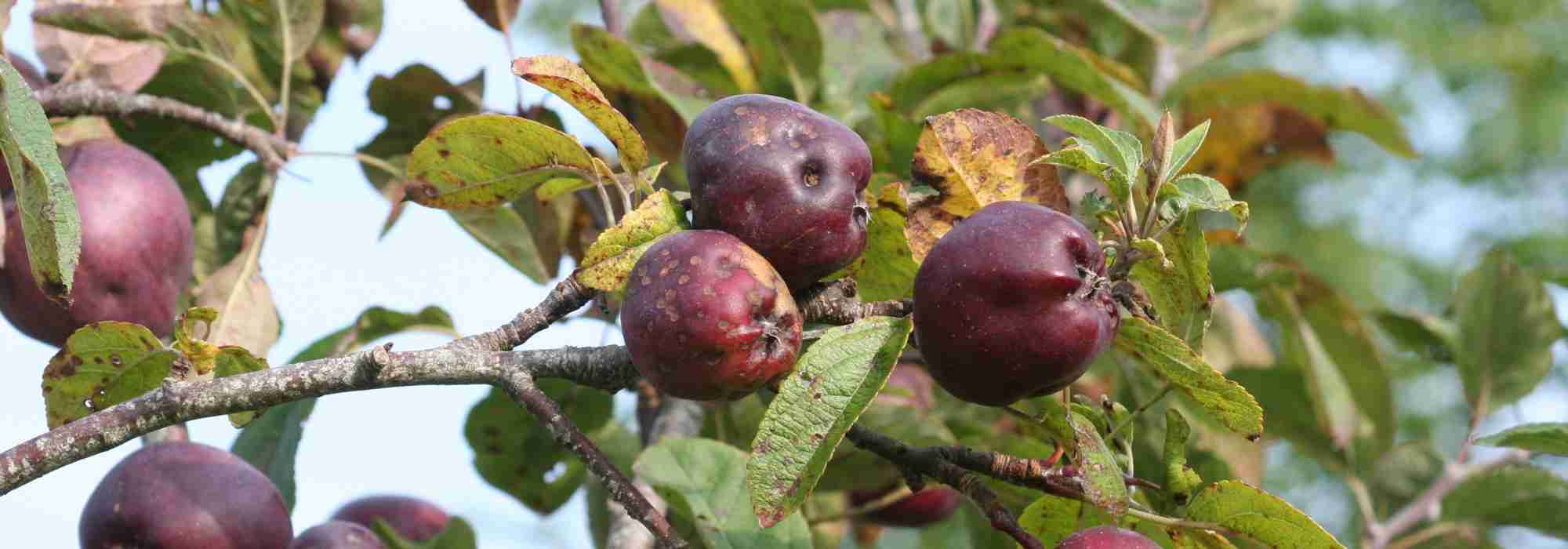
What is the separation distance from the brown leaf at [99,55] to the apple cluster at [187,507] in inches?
24.2

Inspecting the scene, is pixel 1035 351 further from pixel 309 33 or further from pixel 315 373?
pixel 309 33

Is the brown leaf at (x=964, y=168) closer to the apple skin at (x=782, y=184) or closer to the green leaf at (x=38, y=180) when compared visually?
the apple skin at (x=782, y=184)

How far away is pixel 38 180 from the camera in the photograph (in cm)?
102

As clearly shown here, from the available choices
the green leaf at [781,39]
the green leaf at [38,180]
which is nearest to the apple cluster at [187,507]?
the green leaf at [38,180]

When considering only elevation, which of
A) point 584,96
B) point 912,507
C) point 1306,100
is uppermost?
point 584,96

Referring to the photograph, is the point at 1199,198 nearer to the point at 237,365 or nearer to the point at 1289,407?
the point at 237,365

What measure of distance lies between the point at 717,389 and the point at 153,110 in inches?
41.5

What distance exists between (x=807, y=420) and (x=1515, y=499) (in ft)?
5.88

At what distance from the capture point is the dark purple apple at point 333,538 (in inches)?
55.1

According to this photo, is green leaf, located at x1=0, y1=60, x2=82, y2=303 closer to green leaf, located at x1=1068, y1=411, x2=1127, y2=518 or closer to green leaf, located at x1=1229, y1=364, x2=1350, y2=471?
green leaf, located at x1=1068, y1=411, x2=1127, y2=518

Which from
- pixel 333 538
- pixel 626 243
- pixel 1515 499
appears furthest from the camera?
pixel 1515 499

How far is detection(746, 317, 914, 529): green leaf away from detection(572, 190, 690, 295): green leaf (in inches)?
6.8

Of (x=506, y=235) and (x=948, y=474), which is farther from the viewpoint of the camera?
(x=506, y=235)

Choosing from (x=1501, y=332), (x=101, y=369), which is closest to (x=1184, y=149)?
(x=101, y=369)
